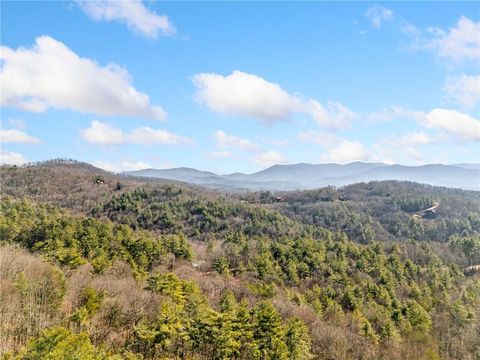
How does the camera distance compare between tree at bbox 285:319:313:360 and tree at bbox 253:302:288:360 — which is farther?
tree at bbox 285:319:313:360

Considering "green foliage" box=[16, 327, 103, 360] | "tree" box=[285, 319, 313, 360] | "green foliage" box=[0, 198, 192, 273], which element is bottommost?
"tree" box=[285, 319, 313, 360]

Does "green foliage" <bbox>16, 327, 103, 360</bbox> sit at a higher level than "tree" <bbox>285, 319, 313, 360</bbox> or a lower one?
higher

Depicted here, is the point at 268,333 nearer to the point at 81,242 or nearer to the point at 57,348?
the point at 57,348

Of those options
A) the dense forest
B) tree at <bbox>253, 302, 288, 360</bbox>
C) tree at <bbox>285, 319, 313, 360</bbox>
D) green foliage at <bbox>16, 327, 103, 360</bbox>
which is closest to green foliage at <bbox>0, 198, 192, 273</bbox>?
the dense forest

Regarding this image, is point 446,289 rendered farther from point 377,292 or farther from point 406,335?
point 406,335

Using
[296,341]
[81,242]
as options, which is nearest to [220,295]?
[296,341]

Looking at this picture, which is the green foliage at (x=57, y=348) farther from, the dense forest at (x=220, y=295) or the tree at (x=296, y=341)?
the tree at (x=296, y=341)

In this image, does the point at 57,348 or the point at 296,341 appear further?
the point at 296,341

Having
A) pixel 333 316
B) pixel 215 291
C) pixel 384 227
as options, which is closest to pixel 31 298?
pixel 215 291

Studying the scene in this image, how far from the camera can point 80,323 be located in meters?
33.0

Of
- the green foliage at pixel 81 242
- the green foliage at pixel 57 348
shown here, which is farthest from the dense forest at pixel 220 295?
the green foliage at pixel 81 242

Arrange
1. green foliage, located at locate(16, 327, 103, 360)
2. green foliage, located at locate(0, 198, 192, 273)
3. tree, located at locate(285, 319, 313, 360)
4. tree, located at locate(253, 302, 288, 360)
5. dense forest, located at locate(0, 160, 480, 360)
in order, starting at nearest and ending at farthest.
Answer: green foliage, located at locate(16, 327, 103, 360) < dense forest, located at locate(0, 160, 480, 360) < tree, located at locate(253, 302, 288, 360) < tree, located at locate(285, 319, 313, 360) < green foliage, located at locate(0, 198, 192, 273)

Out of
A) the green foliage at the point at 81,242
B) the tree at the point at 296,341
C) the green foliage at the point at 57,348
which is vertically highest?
the green foliage at the point at 57,348

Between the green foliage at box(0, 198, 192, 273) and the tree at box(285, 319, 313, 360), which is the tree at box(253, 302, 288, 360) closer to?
the tree at box(285, 319, 313, 360)
